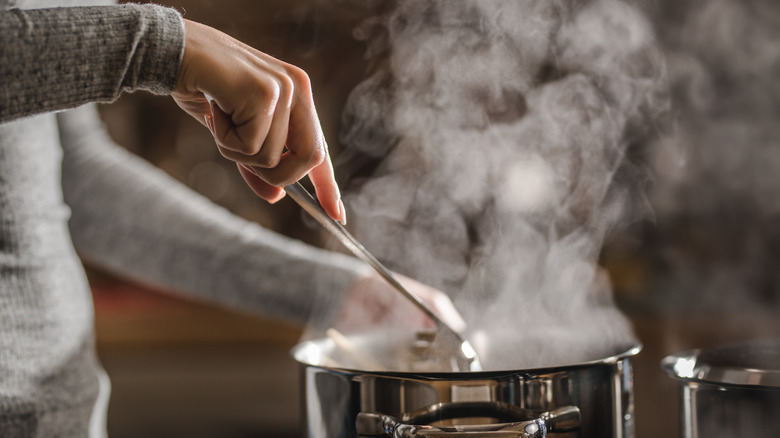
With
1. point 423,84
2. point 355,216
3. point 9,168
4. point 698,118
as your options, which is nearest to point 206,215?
point 9,168

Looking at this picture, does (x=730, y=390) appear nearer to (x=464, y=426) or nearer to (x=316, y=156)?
(x=464, y=426)

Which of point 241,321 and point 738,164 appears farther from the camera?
point 241,321

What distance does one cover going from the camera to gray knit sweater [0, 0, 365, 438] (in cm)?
38

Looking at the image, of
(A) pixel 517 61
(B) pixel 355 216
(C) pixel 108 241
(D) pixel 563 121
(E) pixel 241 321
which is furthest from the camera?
(E) pixel 241 321

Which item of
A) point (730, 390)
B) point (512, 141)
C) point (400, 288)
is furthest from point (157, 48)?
point (512, 141)

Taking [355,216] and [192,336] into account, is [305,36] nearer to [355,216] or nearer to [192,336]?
[355,216]

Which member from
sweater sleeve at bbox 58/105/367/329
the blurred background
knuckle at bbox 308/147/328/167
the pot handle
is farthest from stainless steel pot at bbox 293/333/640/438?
the blurred background

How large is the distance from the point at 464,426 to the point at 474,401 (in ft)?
0.05

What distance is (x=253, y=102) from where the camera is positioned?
395 mm

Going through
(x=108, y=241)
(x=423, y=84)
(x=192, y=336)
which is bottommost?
(x=192, y=336)

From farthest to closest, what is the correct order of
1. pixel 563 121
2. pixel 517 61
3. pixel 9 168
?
pixel 517 61, pixel 563 121, pixel 9 168

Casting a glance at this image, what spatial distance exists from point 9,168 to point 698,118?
1.52 meters

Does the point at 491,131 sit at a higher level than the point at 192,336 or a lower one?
higher

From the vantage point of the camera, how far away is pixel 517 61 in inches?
44.1
